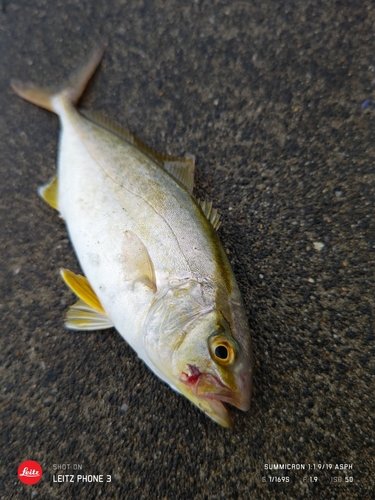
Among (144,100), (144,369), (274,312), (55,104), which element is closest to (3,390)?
(144,369)

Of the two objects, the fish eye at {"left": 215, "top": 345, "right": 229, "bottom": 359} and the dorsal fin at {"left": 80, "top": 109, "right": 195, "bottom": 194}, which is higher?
the dorsal fin at {"left": 80, "top": 109, "right": 195, "bottom": 194}

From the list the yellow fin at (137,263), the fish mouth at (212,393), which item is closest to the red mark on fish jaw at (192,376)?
the fish mouth at (212,393)

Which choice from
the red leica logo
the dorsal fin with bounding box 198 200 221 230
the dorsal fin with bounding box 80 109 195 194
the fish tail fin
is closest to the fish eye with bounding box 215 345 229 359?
the dorsal fin with bounding box 198 200 221 230

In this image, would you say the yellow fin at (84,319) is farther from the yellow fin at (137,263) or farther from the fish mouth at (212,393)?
the fish mouth at (212,393)

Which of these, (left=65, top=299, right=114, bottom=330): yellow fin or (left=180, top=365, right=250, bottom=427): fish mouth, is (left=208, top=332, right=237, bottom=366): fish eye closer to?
(left=180, top=365, right=250, bottom=427): fish mouth

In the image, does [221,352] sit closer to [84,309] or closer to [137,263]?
[137,263]

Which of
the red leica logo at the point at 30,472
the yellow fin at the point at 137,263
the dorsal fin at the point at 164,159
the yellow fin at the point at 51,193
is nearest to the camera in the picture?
the yellow fin at the point at 137,263

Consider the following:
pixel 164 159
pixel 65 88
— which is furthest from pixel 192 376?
pixel 65 88
